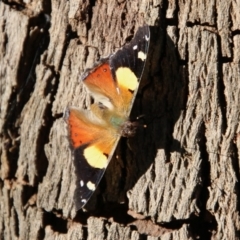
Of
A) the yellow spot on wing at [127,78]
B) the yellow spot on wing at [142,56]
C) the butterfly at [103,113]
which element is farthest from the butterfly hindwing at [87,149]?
the yellow spot on wing at [142,56]

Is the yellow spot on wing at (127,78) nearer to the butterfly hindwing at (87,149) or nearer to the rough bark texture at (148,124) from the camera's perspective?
the rough bark texture at (148,124)

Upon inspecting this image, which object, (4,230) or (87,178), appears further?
(4,230)

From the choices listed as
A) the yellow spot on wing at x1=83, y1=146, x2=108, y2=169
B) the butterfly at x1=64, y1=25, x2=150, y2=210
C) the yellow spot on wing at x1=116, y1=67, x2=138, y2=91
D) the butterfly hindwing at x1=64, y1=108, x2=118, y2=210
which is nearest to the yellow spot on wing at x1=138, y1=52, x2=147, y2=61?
the butterfly at x1=64, y1=25, x2=150, y2=210

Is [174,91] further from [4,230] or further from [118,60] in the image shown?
[4,230]

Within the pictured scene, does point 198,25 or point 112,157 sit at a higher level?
point 198,25

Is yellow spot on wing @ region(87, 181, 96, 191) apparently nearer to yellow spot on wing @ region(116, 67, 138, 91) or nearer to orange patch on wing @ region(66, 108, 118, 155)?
orange patch on wing @ region(66, 108, 118, 155)

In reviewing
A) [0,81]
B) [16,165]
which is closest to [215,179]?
[16,165]

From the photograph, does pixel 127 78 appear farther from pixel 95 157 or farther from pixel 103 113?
pixel 95 157
